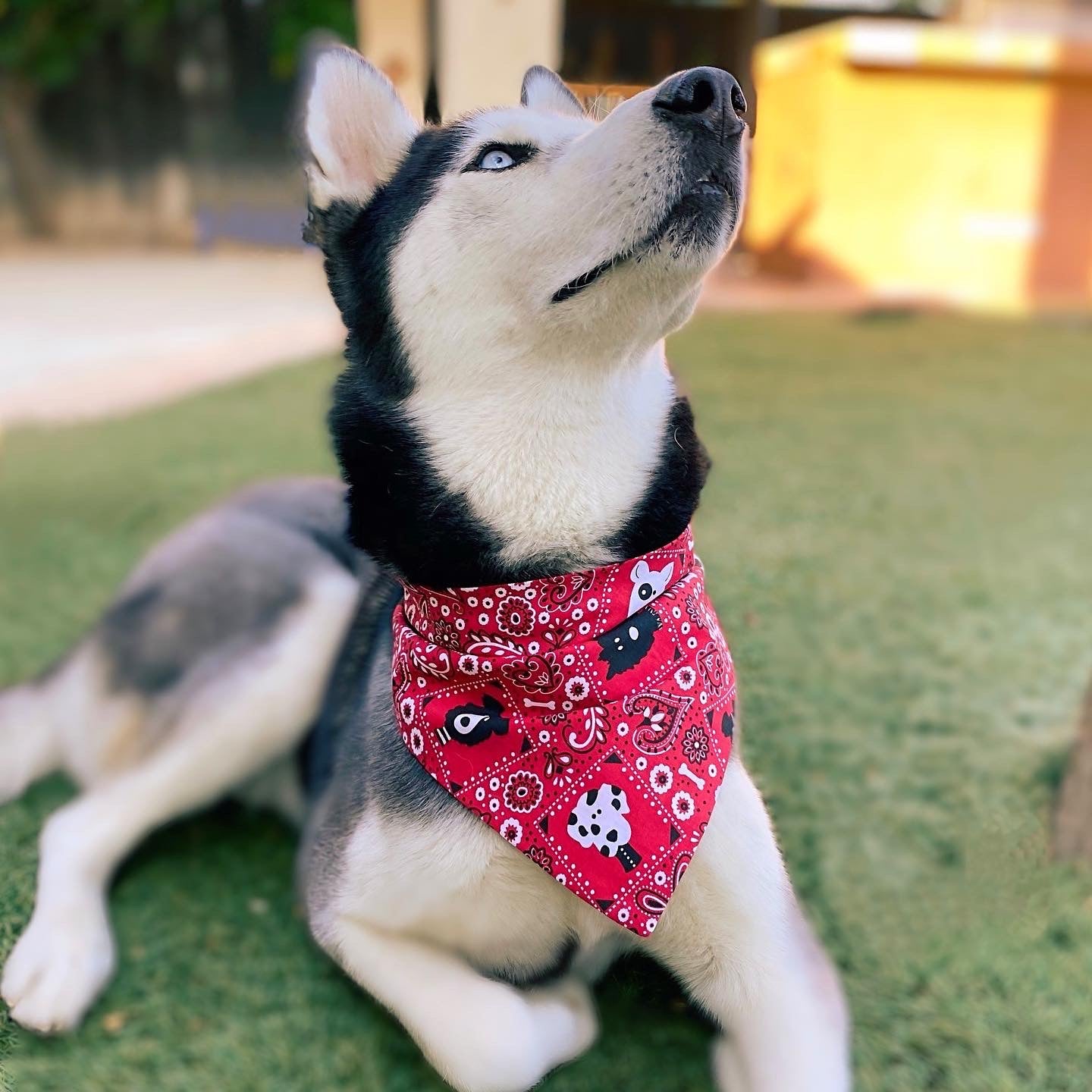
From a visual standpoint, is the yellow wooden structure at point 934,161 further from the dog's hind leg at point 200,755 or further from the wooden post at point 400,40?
the wooden post at point 400,40

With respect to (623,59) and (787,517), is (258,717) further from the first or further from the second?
(623,59)

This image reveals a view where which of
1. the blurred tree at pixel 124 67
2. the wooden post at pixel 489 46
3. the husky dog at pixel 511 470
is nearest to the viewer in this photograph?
the husky dog at pixel 511 470

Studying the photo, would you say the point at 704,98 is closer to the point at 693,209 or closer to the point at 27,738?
the point at 693,209

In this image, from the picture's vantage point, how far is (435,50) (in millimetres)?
1129

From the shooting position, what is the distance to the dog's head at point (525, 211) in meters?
0.90

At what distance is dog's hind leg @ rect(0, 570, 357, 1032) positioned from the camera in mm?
1593

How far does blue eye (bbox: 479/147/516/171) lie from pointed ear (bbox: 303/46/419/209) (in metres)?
0.11

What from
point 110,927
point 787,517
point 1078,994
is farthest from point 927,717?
point 110,927

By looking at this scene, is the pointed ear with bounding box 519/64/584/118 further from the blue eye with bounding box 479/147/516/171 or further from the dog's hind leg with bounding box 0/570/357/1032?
the dog's hind leg with bounding box 0/570/357/1032

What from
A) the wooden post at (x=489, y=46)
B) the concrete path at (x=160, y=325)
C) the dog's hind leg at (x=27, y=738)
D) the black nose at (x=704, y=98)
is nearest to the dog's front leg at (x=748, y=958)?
the black nose at (x=704, y=98)

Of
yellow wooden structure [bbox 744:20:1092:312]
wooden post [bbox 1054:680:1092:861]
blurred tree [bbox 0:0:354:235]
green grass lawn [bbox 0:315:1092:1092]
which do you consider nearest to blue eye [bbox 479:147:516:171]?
green grass lawn [bbox 0:315:1092:1092]

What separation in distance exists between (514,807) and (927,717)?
126cm

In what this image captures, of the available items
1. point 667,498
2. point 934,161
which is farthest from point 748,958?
point 934,161

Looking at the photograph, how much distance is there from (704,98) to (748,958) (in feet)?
2.82
